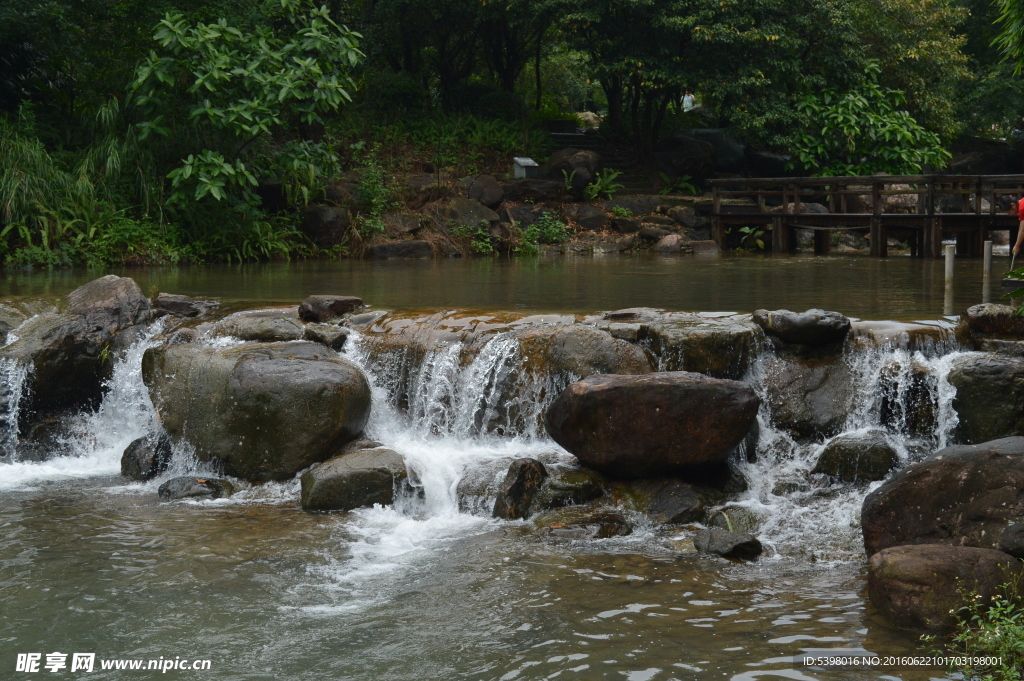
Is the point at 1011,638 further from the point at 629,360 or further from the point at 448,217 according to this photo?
the point at 448,217

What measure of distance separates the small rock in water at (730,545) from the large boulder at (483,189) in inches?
669

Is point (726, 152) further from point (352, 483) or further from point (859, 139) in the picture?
point (352, 483)

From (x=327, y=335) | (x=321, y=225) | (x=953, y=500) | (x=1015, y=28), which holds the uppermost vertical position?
(x=1015, y=28)

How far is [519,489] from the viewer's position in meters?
7.68

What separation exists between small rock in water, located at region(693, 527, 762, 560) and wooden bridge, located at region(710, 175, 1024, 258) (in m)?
13.5

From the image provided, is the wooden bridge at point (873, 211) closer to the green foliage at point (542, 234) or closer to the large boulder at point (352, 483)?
the green foliage at point (542, 234)

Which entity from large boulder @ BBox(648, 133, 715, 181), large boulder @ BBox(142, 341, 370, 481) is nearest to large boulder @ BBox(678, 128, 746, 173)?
large boulder @ BBox(648, 133, 715, 181)

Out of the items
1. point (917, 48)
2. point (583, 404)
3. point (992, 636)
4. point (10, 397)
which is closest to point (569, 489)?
point (583, 404)

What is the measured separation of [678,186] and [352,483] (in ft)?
62.2

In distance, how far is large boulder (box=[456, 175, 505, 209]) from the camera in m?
23.1

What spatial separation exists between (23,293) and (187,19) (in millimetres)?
7862

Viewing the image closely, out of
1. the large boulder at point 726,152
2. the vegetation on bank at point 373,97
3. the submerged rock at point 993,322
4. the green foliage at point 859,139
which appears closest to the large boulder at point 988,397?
the submerged rock at point 993,322

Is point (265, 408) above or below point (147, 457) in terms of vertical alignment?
above

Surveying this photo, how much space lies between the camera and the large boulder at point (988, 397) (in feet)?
25.8
